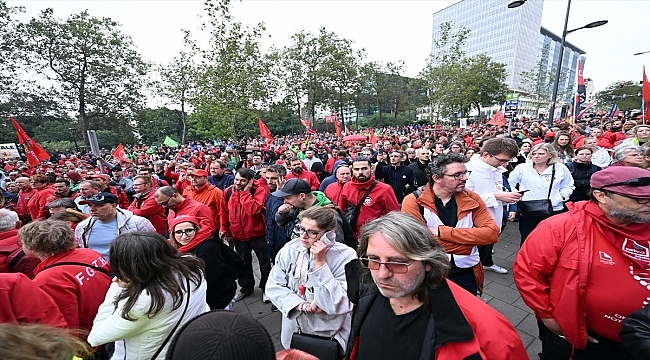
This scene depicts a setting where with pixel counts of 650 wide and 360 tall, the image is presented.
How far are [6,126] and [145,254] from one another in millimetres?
38787

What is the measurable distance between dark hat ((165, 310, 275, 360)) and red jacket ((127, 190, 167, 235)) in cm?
426

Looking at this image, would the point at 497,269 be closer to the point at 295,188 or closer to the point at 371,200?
the point at 371,200

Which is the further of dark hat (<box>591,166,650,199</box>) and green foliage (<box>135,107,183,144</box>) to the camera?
green foliage (<box>135,107,183,144</box>)

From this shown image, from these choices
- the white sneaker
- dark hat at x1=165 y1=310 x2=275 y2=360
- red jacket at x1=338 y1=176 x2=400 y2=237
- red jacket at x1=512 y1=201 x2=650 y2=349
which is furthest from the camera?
the white sneaker

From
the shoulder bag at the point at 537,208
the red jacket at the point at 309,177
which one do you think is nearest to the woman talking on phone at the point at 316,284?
the shoulder bag at the point at 537,208

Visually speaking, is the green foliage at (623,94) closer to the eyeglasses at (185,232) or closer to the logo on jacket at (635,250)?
the logo on jacket at (635,250)

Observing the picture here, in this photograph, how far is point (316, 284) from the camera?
2.09 meters

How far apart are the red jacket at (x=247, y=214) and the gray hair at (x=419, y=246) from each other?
3027 mm

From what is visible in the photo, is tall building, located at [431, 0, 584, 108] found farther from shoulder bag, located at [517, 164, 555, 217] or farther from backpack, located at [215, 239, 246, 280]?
backpack, located at [215, 239, 246, 280]

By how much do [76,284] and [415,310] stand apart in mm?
2363

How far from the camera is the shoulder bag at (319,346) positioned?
1.82 meters

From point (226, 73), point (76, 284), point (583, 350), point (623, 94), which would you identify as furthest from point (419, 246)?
point (623, 94)

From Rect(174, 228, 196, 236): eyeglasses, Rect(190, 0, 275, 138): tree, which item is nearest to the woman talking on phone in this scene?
Rect(174, 228, 196, 236): eyeglasses

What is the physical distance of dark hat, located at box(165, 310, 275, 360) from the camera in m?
0.78
